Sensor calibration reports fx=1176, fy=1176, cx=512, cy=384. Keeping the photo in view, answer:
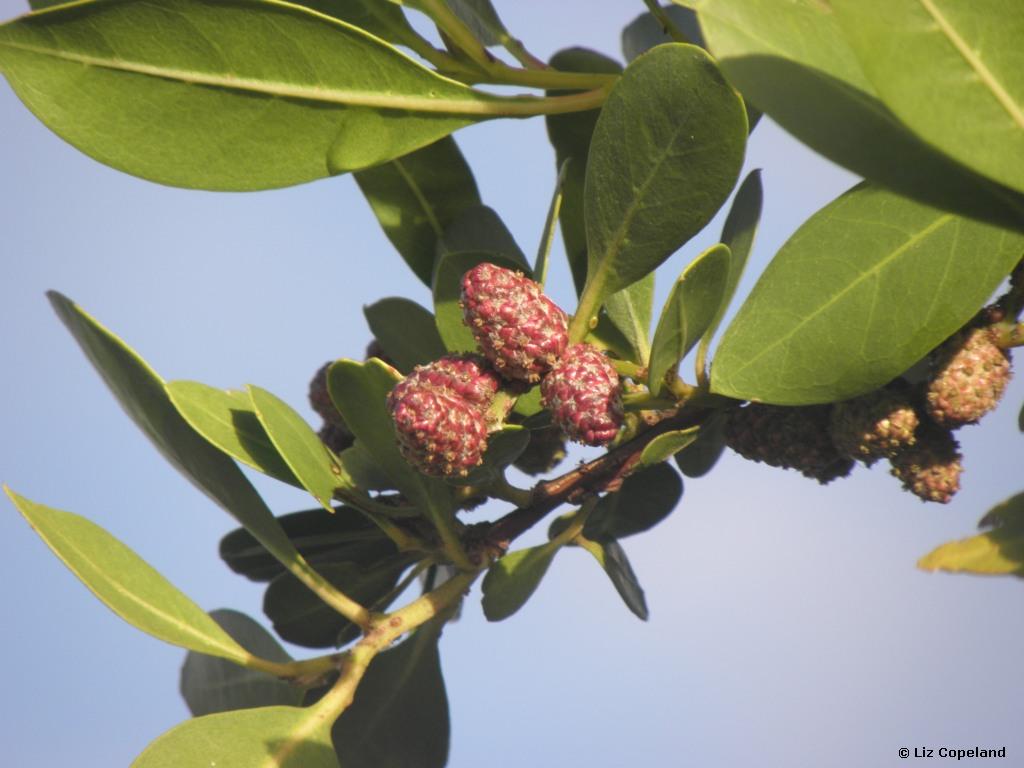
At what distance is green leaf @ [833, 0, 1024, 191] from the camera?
0.72 m

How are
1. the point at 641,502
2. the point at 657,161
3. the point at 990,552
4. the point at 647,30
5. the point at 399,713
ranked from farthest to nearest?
the point at 647,30, the point at 641,502, the point at 399,713, the point at 657,161, the point at 990,552

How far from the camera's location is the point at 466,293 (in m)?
1.10

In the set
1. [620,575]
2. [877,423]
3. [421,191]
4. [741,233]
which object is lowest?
[620,575]

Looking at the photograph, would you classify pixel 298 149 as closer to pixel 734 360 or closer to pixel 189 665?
pixel 734 360

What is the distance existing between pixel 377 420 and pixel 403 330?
203 mm

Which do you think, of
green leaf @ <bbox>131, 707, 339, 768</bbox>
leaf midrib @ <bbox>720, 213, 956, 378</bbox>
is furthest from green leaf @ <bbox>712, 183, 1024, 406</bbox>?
green leaf @ <bbox>131, 707, 339, 768</bbox>

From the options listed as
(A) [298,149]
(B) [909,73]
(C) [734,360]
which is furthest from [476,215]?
(B) [909,73]

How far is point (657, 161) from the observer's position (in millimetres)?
1038

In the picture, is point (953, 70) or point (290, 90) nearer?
point (953, 70)

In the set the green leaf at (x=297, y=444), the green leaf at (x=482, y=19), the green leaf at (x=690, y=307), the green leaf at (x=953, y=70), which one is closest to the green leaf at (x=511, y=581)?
the green leaf at (x=297, y=444)

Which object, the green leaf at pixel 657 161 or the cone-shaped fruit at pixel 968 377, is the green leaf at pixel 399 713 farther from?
the cone-shaped fruit at pixel 968 377

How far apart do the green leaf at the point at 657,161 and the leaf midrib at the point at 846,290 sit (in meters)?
0.13

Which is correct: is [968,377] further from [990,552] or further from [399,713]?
[399,713]

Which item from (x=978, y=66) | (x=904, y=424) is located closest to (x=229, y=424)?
(x=904, y=424)
